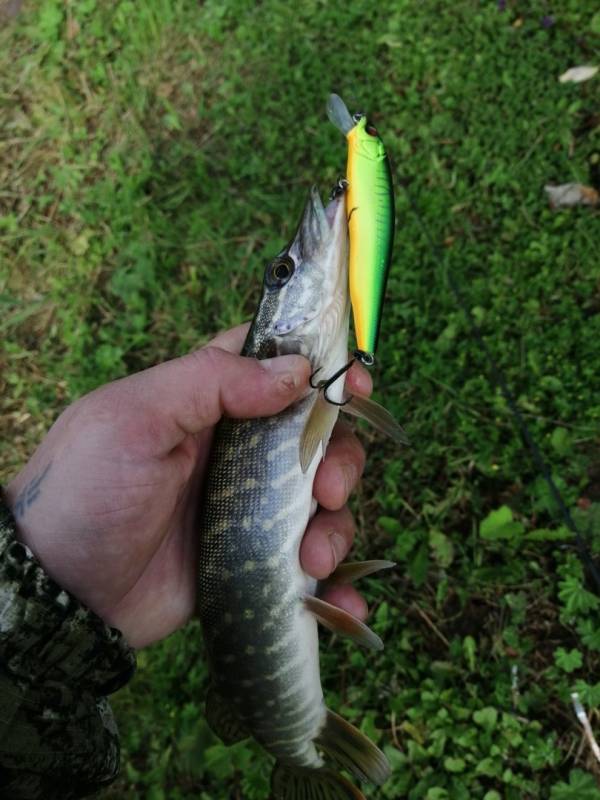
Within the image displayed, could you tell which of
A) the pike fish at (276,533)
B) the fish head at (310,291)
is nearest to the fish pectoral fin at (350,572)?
the pike fish at (276,533)

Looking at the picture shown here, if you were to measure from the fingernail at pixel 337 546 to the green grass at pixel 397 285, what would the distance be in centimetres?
68

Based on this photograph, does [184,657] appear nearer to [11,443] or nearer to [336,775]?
[336,775]

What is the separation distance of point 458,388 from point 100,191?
2479mm

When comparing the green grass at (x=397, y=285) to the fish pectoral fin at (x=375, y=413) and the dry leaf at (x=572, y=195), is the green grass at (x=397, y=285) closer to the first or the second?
the dry leaf at (x=572, y=195)

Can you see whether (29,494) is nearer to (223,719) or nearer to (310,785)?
(223,719)

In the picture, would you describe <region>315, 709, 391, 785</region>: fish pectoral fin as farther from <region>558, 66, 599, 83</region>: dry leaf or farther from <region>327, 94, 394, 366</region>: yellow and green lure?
<region>558, 66, 599, 83</region>: dry leaf

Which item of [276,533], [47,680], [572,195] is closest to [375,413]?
[276,533]

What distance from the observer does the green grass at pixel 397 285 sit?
2412 mm

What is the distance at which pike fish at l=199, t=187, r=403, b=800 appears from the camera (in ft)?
5.93

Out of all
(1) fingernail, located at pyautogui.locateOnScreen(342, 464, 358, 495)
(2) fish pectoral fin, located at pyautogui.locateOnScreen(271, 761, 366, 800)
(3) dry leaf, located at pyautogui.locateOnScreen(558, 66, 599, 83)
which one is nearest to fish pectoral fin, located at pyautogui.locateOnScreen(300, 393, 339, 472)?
(1) fingernail, located at pyautogui.locateOnScreen(342, 464, 358, 495)

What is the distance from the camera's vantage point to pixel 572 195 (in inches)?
117

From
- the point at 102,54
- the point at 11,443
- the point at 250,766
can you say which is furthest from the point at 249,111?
the point at 250,766

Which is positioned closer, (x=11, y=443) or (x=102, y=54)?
(x=11, y=443)

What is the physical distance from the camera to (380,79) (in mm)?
3484
